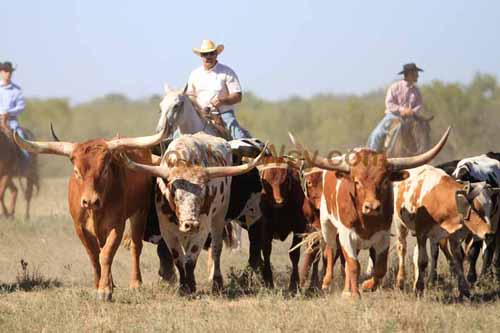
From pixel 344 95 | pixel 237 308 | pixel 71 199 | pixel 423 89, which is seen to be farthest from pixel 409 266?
pixel 344 95

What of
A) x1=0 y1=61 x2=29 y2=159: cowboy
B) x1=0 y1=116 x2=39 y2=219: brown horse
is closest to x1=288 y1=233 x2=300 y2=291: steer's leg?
x1=0 y1=116 x2=39 y2=219: brown horse

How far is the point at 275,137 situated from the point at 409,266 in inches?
986

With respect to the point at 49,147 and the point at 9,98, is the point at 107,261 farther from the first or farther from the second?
the point at 9,98

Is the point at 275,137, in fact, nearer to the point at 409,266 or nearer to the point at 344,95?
the point at 344,95

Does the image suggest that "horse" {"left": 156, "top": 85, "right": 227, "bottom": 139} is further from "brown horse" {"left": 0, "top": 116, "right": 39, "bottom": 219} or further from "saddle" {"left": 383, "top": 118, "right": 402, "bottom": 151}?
"brown horse" {"left": 0, "top": 116, "right": 39, "bottom": 219}

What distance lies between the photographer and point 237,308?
9.25 meters

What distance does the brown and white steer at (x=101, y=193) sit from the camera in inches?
376

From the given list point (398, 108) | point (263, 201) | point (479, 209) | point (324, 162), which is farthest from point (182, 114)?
point (398, 108)

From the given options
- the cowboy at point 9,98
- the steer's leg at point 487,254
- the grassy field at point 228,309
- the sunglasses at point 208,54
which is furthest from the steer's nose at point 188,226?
the cowboy at point 9,98

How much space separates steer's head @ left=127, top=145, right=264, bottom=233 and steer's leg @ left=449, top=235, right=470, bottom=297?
2.26 m

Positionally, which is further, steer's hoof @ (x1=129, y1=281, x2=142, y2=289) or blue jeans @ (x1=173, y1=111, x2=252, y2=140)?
blue jeans @ (x1=173, y1=111, x2=252, y2=140)

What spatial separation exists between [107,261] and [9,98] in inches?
375

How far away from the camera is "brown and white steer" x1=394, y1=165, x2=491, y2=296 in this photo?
10349mm

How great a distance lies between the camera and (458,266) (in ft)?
34.1
